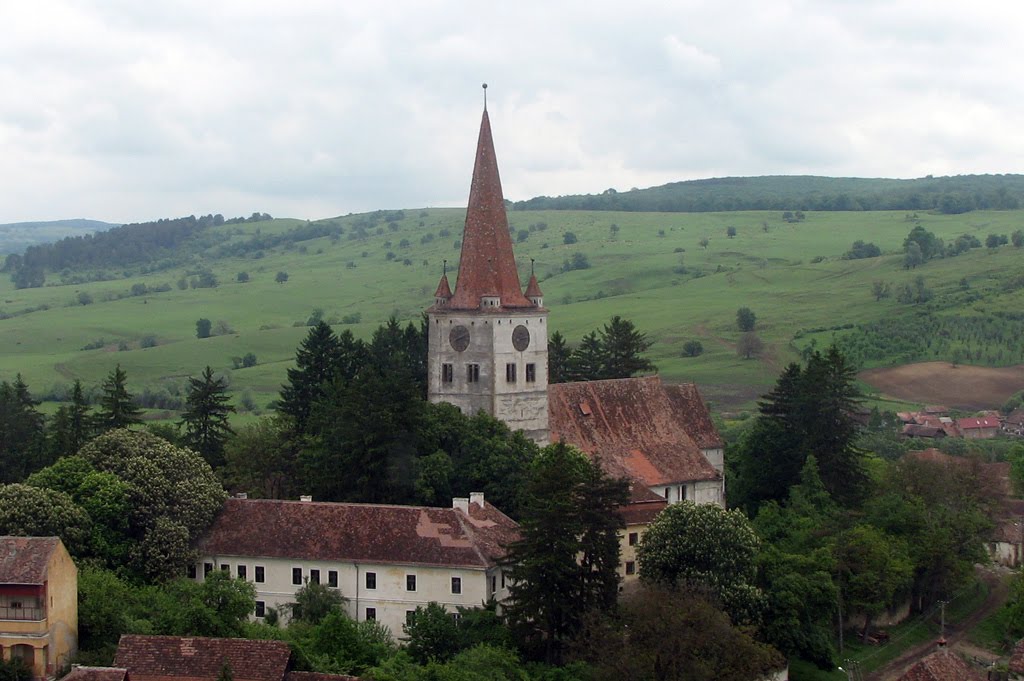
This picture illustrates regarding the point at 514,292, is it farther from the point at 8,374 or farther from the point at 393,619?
the point at 8,374

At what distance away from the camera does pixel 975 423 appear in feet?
469

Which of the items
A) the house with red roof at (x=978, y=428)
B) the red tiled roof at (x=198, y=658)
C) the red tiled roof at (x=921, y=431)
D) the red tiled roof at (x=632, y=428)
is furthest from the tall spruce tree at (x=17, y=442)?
the house with red roof at (x=978, y=428)

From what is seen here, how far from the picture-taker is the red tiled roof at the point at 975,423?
14212cm

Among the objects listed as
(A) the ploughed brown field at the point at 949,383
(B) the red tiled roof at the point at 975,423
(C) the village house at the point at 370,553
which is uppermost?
(C) the village house at the point at 370,553

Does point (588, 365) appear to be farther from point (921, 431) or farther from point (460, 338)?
point (921, 431)

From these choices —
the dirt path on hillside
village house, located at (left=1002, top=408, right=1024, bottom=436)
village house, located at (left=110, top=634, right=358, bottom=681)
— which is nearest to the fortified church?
the dirt path on hillside

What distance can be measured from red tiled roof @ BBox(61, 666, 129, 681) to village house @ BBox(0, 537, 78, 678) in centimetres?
426

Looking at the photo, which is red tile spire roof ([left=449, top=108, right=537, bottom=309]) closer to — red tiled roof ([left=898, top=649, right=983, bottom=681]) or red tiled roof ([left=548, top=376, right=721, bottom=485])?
red tiled roof ([left=548, top=376, right=721, bottom=485])

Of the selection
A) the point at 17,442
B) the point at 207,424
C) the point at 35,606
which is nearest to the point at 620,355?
the point at 207,424

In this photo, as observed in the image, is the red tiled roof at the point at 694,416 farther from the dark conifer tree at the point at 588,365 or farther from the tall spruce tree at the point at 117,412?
the tall spruce tree at the point at 117,412

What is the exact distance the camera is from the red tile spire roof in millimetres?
76688

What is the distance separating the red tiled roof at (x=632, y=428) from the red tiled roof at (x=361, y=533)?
502 inches

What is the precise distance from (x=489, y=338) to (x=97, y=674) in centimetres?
3003

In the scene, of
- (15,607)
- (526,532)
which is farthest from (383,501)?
(15,607)
